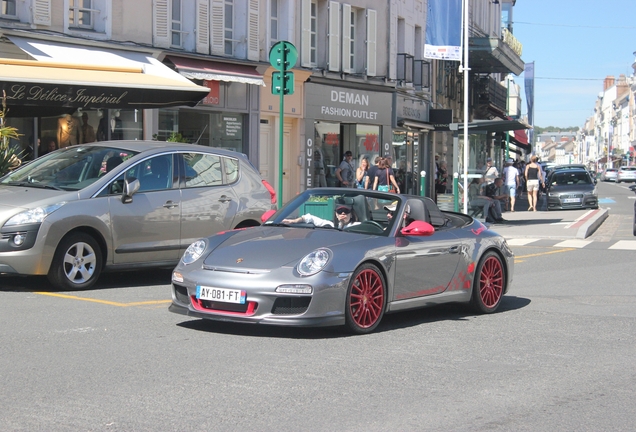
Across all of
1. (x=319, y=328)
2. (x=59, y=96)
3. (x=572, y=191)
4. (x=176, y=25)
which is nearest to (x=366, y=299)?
(x=319, y=328)

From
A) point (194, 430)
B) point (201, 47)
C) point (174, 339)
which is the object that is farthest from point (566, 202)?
point (194, 430)

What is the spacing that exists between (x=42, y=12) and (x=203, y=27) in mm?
5169

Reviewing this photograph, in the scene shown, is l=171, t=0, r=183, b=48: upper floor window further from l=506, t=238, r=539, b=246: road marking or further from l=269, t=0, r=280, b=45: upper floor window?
l=506, t=238, r=539, b=246: road marking

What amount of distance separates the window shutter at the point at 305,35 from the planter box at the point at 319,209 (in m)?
18.3

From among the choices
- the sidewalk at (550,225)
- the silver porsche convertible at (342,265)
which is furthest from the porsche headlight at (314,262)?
the sidewalk at (550,225)

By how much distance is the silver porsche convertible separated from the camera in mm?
7617

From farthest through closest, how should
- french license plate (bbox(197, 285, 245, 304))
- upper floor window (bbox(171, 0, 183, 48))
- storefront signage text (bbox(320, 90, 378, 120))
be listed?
storefront signage text (bbox(320, 90, 378, 120)) < upper floor window (bbox(171, 0, 183, 48)) < french license plate (bbox(197, 285, 245, 304))

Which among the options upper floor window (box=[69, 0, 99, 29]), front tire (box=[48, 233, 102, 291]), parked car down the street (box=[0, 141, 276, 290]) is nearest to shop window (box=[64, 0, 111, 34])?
upper floor window (box=[69, 0, 99, 29])

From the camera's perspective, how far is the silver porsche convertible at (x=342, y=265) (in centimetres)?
762

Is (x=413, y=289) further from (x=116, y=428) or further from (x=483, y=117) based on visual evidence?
(x=483, y=117)

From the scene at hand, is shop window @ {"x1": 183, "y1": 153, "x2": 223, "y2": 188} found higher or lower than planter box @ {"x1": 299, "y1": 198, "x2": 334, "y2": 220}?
higher

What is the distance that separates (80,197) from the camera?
34.6 ft

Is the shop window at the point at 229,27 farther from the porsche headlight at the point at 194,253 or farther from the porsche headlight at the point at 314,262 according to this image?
the porsche headlight at the point at 314,262

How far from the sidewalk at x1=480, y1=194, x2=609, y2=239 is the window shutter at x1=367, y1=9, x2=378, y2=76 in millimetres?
6546
